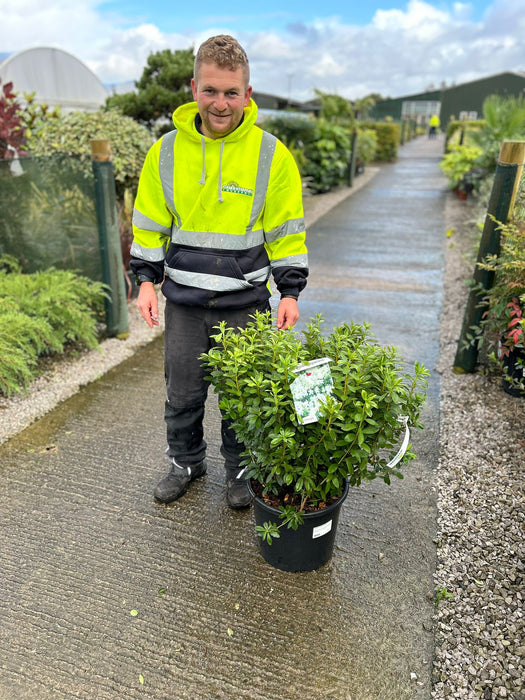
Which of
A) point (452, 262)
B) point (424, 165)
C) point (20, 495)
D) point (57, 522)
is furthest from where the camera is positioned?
point (424, 165)

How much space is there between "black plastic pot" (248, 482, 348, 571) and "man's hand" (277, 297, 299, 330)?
30.1 inches

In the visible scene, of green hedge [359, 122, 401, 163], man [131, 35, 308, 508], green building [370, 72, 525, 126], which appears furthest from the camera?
green building [370, 72, 525, 126]

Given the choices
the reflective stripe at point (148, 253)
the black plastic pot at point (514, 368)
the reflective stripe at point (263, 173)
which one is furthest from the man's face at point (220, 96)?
the black plastic pot at point (514, 368)

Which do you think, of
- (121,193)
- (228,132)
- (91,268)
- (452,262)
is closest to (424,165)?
(452,262)

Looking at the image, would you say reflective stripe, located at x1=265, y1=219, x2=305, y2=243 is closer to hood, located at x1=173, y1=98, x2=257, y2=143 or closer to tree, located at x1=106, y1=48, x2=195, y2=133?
Result: hood, located at x1=173, y1=98, x2=257, y2=143

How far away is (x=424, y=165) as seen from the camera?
72.3ft

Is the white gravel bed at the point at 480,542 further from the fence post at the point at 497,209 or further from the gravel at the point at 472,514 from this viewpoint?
the fence post at the point at 497,209

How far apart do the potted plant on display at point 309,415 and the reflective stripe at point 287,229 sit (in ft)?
1.25

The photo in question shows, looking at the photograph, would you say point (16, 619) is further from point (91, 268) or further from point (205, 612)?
point (91, 268)

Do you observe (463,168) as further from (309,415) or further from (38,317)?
(309,415)

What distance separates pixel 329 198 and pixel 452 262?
20.1ft

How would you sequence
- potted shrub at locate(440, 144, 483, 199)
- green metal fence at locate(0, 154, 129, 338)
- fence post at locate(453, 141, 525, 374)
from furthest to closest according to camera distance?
potted shrub at locate(440, 144, 483, 199) < green metal fence at locate(0, 154, 129, 338) < fence post at locate(453, 141, 525, 374)

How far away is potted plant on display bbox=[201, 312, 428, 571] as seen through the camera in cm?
191

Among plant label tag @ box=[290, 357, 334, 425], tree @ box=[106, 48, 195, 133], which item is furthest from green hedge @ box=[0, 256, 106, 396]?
tree @ box=[106, 48, 195, 133]
